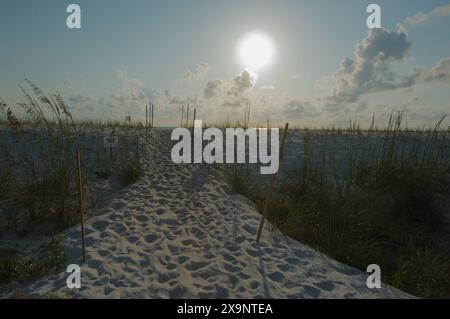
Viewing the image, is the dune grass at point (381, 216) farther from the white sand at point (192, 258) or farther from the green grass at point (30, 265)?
the green grass at point (30, 265)

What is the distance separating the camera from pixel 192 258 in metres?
4.02

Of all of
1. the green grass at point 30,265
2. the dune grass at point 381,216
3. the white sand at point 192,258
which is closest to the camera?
the white sand at point 192,258

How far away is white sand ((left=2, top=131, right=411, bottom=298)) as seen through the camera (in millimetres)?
3355

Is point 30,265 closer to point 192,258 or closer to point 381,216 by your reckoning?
point 192,258

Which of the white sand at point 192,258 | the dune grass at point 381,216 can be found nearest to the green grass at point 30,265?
the white sand at point 192,258

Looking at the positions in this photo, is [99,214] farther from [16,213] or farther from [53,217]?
[16,213]

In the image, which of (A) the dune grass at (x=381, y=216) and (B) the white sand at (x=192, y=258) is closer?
(B) the white sand at (x=192, y=258)

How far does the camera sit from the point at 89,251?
13.3ft

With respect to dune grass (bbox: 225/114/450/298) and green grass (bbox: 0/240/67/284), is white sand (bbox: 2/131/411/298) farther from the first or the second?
dune grass (bbox: 225/114/450/298)

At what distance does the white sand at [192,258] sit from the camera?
11.0 ft

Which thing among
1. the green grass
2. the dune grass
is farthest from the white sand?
the dune grass

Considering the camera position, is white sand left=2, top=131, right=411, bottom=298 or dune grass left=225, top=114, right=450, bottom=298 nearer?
white sand left=2, top=131, right=411, bottom=298

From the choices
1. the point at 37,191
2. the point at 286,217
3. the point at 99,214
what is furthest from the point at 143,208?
the point at 286,217
